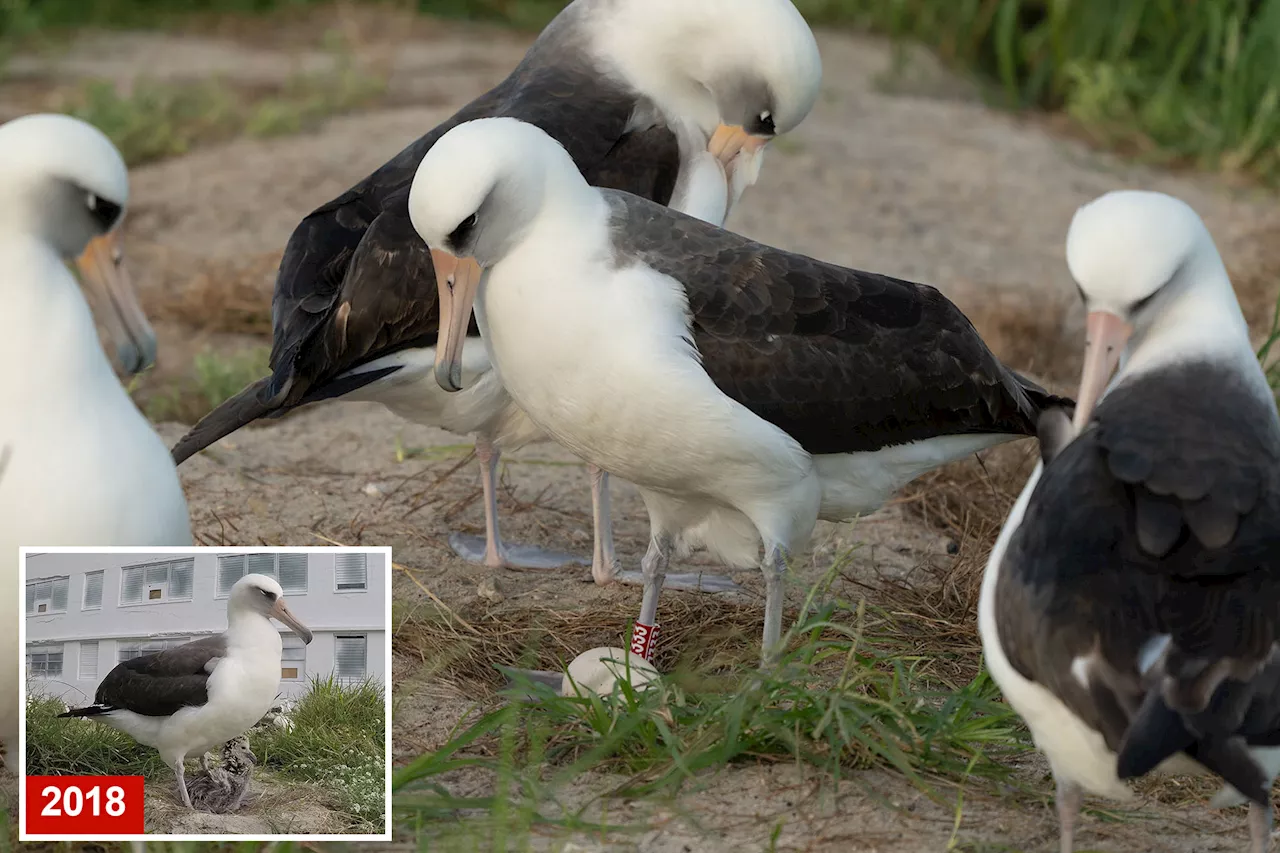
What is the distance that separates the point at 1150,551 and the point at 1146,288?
650mm

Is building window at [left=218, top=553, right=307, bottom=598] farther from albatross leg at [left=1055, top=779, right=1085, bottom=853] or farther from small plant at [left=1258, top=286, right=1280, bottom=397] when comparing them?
small plant at [left=1258, top=286, right=1280, bottom=397]

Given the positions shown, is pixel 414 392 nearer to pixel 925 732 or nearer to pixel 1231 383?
pixel 925 732

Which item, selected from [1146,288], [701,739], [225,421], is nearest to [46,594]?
[701,739]

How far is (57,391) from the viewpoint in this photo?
136 inches

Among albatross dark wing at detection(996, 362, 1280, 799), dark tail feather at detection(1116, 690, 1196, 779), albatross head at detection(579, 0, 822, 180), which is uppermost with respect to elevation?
albatross head at detection(579, 0, 822, 180)

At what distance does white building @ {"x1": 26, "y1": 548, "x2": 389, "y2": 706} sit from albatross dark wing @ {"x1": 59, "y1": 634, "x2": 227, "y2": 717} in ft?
0.06

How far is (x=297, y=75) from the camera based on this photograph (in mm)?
10969

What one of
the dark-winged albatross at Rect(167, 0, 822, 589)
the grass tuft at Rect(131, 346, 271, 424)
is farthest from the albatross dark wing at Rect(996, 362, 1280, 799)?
the grass tuft at Rect(131, 346, 271, 424)

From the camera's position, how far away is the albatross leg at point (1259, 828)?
336cm

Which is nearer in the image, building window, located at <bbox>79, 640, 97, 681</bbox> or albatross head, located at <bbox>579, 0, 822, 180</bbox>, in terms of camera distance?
building window, located at <bbox>79, 640, 97, 681</bbox>

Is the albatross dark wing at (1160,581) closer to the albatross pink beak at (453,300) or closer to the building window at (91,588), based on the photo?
the albatross pink beak at (453,300)

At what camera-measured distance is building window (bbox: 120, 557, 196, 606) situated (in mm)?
3402

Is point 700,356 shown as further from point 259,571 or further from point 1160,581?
point 1160,581

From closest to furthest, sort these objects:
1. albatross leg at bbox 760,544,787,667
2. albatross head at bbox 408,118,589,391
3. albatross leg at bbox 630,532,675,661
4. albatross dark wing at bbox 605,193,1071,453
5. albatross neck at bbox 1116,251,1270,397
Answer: albatross neck at bbox 1116,251,1270,397 → albatross head at bbox 408,118,589,391 → albatross dark wing at bbox 605,193,1071,453 → albatross leg at bbox 760,544,787,667 → albatross leg at bbox 630,532,675,661
